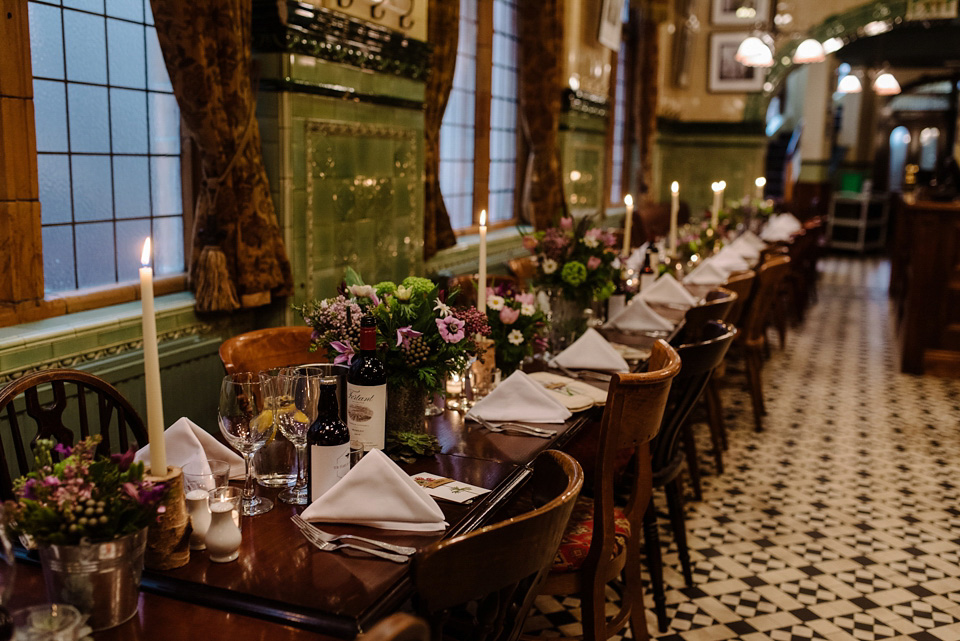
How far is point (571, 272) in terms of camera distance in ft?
10.9

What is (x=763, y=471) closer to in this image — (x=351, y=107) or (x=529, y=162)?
(x=351, y=107)

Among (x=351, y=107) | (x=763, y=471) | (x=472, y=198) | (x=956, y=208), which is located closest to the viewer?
(x=351, y=107)

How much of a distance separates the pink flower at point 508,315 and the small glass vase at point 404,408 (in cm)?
64

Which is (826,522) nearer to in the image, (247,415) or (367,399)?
(367,399)

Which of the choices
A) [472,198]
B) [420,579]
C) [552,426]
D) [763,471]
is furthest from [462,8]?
[420,579]

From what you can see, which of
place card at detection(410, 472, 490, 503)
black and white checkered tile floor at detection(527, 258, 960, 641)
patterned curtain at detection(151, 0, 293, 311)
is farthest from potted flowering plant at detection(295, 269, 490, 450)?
patterned curtain at detection(151, 0, 293, 311)

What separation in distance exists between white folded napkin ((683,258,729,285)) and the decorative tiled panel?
172cm

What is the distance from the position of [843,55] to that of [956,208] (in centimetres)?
1087

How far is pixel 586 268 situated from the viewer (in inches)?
132

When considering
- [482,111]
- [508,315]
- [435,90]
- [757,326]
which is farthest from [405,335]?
[482,111]

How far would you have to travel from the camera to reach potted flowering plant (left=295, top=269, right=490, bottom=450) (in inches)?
79.4

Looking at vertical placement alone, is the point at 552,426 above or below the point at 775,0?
below

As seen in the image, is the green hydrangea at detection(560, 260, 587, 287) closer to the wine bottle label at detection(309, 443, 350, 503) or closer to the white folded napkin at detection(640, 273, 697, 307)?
the white folded napkin at detection(640, 273, 697, 307)

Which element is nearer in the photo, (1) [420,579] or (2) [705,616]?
(1) [420,579]
